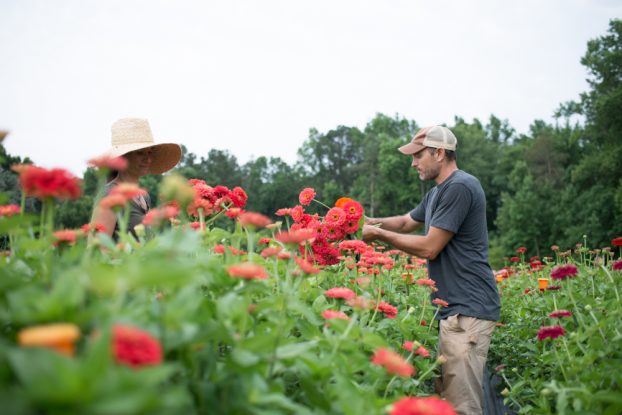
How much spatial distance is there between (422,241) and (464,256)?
28cm

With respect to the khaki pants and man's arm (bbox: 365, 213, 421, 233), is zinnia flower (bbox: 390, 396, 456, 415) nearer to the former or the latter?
the khaki pants

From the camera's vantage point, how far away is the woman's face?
313 cm

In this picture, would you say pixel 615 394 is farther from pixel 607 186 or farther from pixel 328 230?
pixel 607 186

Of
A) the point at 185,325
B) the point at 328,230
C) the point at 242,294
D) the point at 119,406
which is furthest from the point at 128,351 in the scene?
the point at 328,230

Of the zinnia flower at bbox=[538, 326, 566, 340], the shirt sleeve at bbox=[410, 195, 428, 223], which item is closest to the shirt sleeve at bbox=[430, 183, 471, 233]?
the shirt sleeve at bbox=[410, 195, 428, 223]

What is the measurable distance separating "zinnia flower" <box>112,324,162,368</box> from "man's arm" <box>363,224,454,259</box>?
230cm

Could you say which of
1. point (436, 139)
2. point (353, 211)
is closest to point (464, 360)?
point (353, 211)

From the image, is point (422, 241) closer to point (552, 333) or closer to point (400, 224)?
point (400, 224)

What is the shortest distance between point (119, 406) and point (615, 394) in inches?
58.8

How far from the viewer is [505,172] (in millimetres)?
48094

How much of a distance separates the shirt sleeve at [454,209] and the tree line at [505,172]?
4.52m

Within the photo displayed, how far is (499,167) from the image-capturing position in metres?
48.6

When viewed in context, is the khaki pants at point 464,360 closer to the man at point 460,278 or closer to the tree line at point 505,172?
the man at point 460,278

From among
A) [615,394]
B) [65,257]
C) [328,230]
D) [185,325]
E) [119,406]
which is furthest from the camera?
[328,230]
